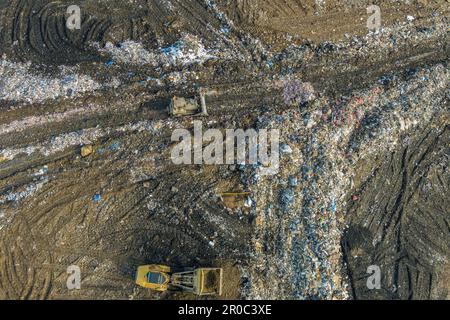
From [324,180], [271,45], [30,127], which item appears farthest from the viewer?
[271,45]

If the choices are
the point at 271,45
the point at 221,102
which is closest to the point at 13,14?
the point at 221,102

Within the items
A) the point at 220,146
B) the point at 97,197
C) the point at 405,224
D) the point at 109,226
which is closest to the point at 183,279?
the point at 109,226

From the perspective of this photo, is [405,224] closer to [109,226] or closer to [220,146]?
[220,146]

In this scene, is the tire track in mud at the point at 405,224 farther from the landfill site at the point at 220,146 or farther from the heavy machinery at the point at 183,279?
the heavy machinery at the point at 183,279

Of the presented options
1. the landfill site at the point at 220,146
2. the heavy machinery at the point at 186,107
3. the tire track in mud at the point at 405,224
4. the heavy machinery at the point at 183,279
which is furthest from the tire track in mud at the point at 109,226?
the tire track in mud at the point at 405,224

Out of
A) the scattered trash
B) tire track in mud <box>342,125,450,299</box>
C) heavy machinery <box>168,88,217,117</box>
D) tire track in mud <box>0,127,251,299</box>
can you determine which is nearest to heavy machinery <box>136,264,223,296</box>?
tire track in mud <box>0,127,251,299</box>

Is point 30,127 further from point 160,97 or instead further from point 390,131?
point 390,131
